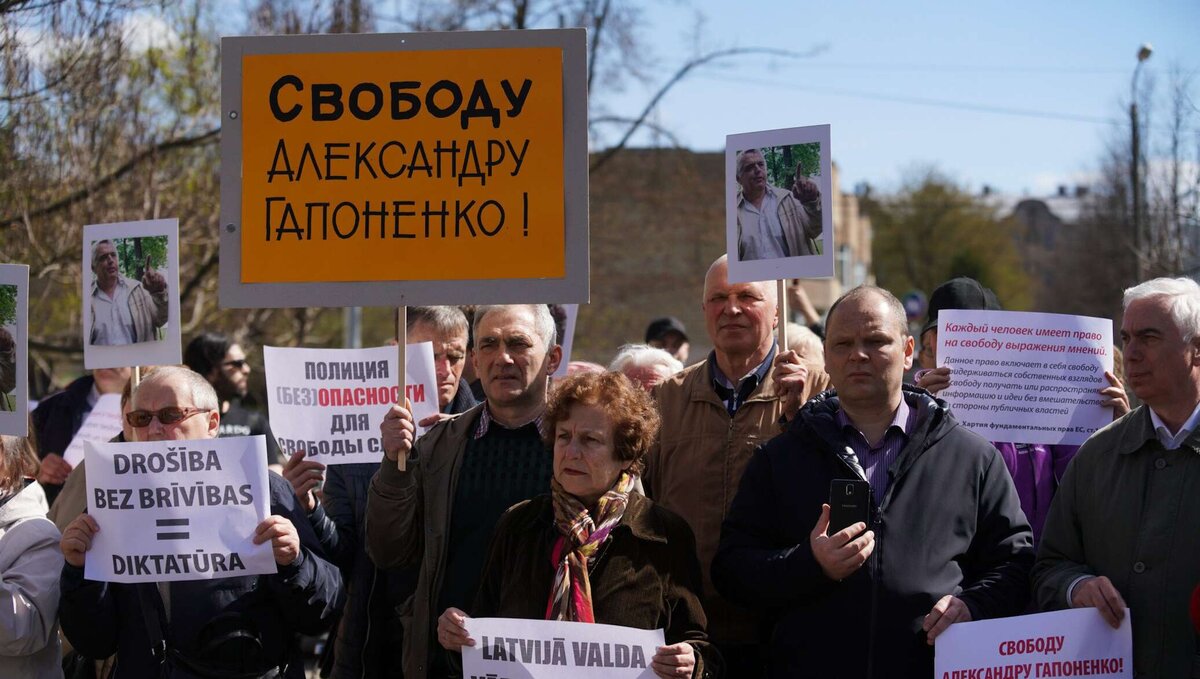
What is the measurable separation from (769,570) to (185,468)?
1902 mm

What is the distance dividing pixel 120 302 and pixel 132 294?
0.25ft

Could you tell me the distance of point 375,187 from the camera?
168 inches

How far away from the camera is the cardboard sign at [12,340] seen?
4.86 metres

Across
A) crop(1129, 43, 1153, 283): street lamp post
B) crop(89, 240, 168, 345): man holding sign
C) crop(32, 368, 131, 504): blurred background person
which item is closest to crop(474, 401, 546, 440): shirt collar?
crop(89, 240, 168, 345): man holding sign

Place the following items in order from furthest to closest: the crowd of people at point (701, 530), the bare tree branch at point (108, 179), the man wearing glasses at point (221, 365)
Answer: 1. the bare tree branch at point (108, 179)
2. the man wearing glasses at point (221, 365)
3. the crowd of people at point (701, 530)

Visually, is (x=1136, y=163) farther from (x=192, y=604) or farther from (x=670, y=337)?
(x=192, y=604)

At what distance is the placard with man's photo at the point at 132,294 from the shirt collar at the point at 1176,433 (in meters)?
3.64

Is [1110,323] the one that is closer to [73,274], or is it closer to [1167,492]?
[1167,492]

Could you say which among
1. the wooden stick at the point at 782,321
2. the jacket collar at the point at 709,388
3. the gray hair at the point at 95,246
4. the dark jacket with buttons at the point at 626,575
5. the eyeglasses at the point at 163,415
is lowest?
the dark jacket with buttons at the point at 626,575

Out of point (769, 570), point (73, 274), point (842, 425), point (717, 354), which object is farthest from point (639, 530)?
point (73, 274)

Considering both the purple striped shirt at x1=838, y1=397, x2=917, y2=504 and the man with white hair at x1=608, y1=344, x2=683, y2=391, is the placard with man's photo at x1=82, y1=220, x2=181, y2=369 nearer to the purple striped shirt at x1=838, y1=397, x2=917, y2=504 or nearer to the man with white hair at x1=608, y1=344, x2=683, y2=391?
the man with white hair at x1=608, y1=344, x2=683, y2=391

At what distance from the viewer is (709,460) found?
466cm

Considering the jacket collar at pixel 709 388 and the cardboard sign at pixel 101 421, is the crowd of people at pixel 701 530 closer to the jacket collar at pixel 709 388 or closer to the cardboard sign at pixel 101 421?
the jacket collar at pixel 709 388

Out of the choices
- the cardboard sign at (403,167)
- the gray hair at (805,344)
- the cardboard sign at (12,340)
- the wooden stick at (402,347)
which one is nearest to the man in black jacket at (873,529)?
the cardboard sign at (403,167)
